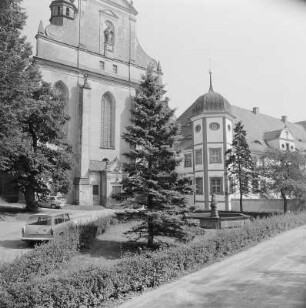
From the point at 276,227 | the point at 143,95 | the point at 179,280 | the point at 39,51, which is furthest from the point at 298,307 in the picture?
the point at 39,51

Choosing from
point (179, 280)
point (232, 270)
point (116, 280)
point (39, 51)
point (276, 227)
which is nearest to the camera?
point (116, 280)

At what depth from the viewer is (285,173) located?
113 feet

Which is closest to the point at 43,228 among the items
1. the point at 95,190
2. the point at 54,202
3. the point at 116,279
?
the point at 116,279

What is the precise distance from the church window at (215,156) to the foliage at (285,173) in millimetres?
6596

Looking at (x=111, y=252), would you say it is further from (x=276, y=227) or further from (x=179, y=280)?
(x=276, y=227)

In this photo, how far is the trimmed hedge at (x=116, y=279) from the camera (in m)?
9.18

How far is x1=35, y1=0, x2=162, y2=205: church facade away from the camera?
138ft

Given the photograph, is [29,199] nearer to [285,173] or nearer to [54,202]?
[54,202]

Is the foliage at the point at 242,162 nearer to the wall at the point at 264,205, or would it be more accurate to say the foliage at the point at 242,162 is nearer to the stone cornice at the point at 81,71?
the wall at the point at 264,205

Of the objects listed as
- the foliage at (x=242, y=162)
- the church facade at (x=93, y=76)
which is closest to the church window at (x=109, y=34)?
the church facade at (x=93, y=76)

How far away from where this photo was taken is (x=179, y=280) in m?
13.1

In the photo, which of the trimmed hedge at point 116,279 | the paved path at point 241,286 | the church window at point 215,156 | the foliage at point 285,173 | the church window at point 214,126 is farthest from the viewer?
the church window at point 214,126

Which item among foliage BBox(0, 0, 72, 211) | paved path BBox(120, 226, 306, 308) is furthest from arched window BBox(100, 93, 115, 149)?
paved path BBox(120, 226, 306, 308)

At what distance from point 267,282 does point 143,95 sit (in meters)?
10.3
